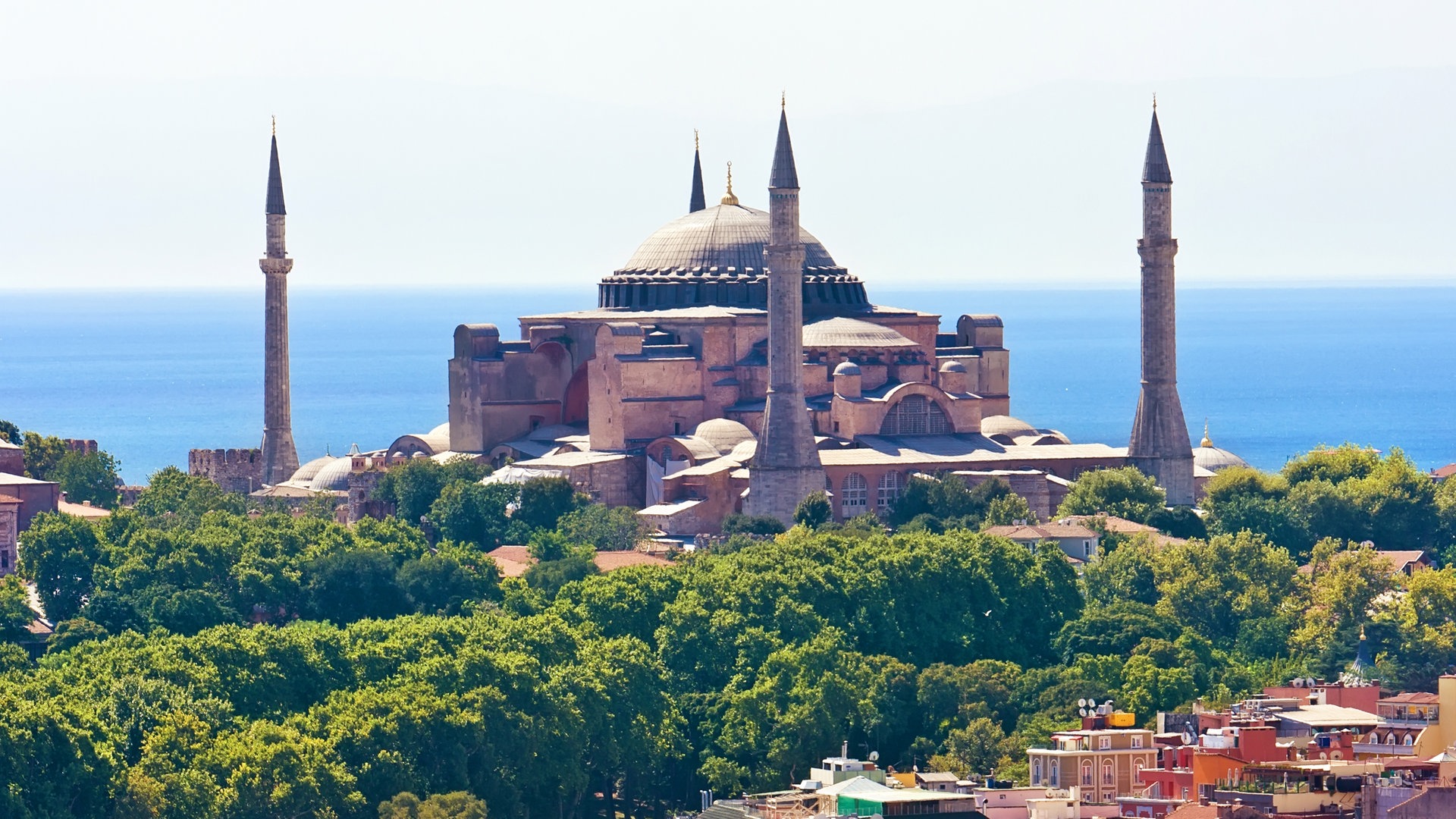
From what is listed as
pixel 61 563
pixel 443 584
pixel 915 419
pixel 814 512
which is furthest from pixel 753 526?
pixel 61 563

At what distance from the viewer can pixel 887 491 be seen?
82.8 metres

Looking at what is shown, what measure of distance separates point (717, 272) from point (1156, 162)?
34.7ft

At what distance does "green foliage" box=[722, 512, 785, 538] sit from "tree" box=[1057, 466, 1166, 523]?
20.5 feet

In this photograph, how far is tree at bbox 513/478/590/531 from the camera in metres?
81.0

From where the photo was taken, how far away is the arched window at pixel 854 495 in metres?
82.4

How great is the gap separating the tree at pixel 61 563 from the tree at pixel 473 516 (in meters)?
11.1

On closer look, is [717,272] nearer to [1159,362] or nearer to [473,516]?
[1159,362]

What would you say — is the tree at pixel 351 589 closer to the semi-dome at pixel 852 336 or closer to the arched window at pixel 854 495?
the arched window at pixel 854 495

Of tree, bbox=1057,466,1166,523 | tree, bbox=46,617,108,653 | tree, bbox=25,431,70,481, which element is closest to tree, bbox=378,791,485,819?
tree, bbox=46,617,108,653

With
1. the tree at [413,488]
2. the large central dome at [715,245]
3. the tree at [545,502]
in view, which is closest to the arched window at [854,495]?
the tree at [545,502]

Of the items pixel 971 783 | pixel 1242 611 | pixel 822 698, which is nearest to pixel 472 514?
pixel 1242 611

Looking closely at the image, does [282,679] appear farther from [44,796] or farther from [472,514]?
[472,514]

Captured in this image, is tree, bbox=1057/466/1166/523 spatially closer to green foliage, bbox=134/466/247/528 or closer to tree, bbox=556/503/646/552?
tree, bbox=556/503/646/552

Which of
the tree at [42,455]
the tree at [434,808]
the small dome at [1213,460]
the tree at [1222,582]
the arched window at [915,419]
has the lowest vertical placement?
the tree at [434,808]
